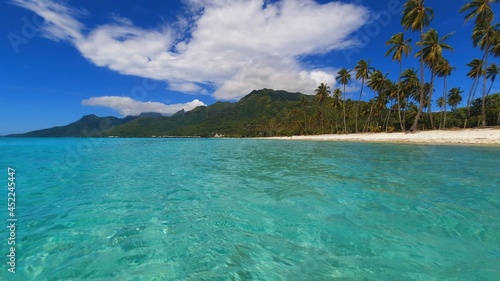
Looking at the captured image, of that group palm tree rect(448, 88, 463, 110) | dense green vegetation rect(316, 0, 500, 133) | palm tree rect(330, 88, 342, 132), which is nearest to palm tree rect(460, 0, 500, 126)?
dense green vegetation rect(316, 0, 500, 133)

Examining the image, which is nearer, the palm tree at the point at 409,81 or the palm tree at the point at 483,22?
the palm tree at the point at 483,22

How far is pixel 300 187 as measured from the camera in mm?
9312

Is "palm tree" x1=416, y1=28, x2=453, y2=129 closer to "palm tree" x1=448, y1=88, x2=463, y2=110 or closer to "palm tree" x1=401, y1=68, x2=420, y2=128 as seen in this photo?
"palm tree" x1=401, y1=68, x2=420, y2=128

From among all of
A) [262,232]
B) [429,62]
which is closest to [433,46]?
[429,62]

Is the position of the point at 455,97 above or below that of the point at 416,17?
below

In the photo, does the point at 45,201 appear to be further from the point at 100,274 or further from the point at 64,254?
the point at 100,274

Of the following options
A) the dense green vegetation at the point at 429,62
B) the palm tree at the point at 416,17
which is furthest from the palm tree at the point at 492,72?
the palm tree at the point at 416,17

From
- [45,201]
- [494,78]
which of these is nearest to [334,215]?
[45,201]

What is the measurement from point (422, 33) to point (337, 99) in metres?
45.9

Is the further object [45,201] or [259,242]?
[45,201]

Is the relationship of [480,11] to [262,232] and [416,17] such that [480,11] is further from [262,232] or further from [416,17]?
[262,232]

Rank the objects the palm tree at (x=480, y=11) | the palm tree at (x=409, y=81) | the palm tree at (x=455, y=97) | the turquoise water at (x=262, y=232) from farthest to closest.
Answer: the palm tree at (x=455, y=97), the palm tree at (x=409, y=81), the palm tree at (x=480, y=11), the turquoise water at (x=262, y=232)

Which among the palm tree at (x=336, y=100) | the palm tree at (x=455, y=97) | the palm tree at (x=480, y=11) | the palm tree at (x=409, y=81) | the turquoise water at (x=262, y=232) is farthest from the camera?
the palm tree at (x=336, y=100)

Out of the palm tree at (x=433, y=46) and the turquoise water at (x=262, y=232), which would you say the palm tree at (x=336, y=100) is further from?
the turquoise water at (x=262, y=232)
